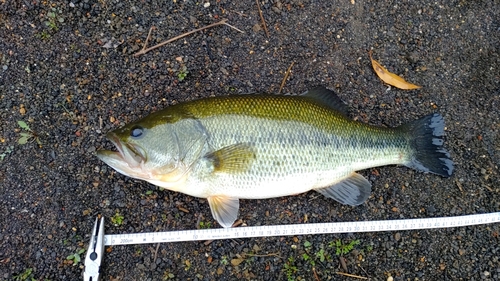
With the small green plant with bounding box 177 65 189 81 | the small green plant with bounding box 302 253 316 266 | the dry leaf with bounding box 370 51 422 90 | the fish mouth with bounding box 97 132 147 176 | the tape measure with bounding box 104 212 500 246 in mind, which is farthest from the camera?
the dry leaf with bounding box 370 51 422 90

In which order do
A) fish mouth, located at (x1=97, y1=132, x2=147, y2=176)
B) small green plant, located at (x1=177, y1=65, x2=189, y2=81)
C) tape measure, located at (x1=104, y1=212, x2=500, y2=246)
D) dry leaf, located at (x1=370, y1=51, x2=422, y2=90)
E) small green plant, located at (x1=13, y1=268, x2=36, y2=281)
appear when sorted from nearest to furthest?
fish mouth, located at (x1=97, y1=132, x2=147, y2=176), small green plant, located at (x1=13, y1=268, x2=36, y2=281), tape measure, located at (x1=104, y1=212, x2=500, y2=246), small green plant, located at (x1=177, y1=65, x2=189, y2=81), dry leaf, located at (x1=370, y1=51, x2=422, y2=90)

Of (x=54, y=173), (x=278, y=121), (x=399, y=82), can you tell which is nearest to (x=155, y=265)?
(x=54, y=173)

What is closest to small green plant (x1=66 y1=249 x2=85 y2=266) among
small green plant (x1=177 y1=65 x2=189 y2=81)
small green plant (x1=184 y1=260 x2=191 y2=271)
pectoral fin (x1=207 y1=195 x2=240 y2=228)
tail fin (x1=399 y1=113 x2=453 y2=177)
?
small green plant (x1=184 y1=260 x2=191 y2=271)

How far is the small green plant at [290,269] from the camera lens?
131 inches

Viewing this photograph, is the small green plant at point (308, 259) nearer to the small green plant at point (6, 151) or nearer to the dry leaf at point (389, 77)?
the dry leaf at point (389, 77)

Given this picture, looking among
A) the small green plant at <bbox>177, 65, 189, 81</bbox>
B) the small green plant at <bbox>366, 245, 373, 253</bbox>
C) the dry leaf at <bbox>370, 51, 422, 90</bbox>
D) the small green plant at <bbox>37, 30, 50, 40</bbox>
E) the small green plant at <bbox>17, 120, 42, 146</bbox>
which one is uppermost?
the small green plant at <bbox>37, 30, 50, 40</bbox>

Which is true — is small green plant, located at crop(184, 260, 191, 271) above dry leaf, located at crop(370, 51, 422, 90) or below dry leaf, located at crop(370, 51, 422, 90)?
below

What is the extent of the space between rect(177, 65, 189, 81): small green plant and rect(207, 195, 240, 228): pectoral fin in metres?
1.08

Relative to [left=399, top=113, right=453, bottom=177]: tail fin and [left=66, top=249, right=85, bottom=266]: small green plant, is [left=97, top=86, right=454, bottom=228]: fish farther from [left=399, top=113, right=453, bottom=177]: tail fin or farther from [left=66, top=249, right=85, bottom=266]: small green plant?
[left=66, top=249, right=85, bottom=266]: small green plant

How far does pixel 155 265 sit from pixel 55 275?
779mm

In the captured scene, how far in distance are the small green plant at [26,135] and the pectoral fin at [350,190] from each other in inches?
92.9

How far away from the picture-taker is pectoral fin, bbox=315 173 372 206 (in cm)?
331

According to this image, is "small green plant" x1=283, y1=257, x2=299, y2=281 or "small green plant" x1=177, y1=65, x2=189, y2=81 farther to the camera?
"small green plant" x1=177, y1=65, x2=189, y2=81

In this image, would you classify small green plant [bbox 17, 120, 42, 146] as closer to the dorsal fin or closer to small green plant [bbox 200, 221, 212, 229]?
small green plant [bbox 200, 221, 212, 229]
